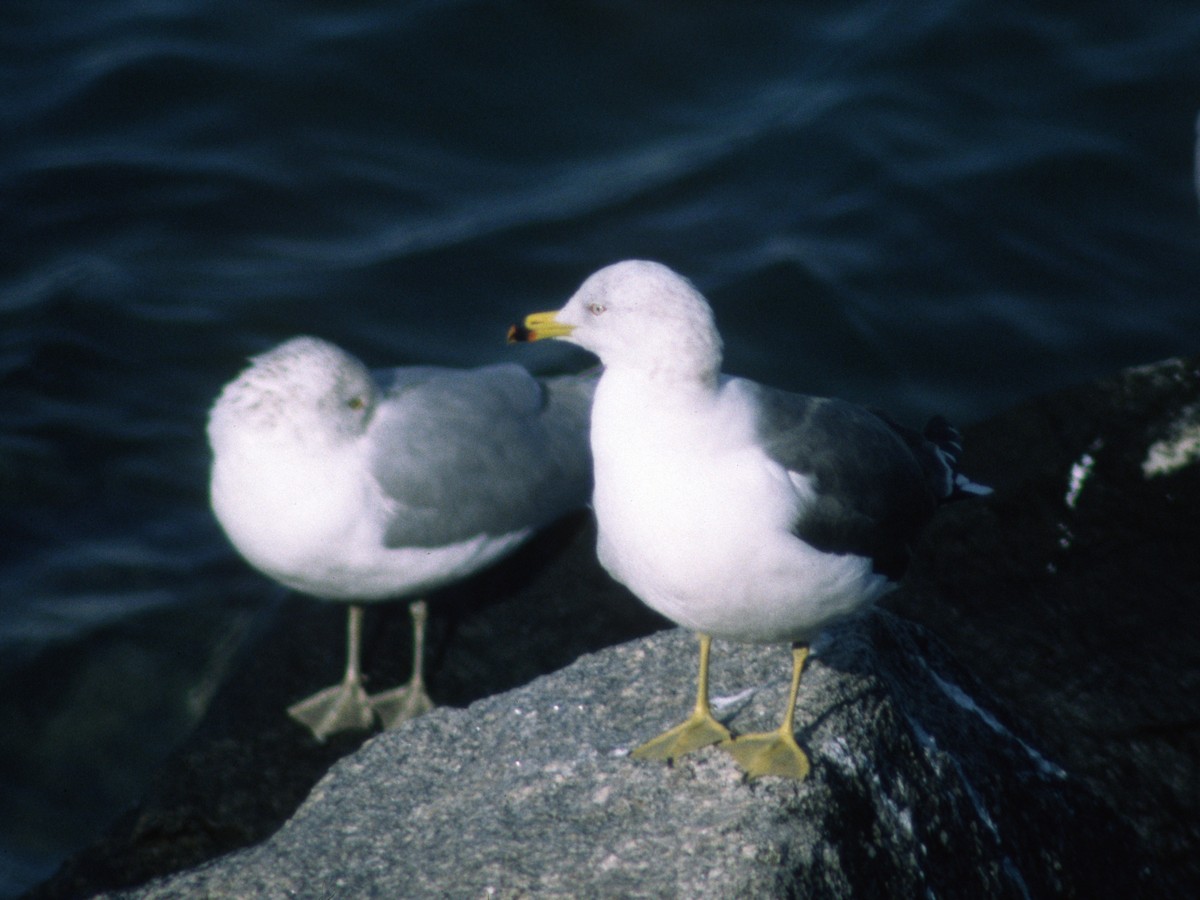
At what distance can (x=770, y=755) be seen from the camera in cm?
384

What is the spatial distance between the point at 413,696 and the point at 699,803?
8.99 ft

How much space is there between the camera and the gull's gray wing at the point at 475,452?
20.3ft

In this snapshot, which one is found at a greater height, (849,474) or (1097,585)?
(849,474)

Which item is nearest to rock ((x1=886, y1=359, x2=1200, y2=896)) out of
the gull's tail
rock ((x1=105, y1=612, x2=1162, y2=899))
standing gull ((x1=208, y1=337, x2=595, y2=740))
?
rock ((x1=105, y1=612, x2=1162, y2=899))

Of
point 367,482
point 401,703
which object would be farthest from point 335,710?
point 367,482

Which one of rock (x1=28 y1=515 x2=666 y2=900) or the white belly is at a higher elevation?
the white belly

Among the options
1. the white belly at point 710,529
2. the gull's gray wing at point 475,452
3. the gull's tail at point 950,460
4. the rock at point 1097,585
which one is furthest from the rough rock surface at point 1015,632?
the gull's tail at point 950,460

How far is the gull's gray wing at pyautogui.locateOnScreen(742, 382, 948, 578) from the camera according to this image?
4016mm

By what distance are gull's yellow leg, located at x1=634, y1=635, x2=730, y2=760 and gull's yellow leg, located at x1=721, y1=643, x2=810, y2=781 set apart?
7 centimetres

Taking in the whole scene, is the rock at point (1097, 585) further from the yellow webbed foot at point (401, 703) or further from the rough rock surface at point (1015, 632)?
the yellow webbed foot at point (401, 703)

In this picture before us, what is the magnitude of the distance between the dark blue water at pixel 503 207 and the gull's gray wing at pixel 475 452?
5.90 feet

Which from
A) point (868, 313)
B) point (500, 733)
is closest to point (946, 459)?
point (500, 733)

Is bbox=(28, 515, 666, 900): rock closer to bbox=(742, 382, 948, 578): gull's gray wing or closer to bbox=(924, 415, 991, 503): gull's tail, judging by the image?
bbox=(924, 415, 991, 503): gull's tail

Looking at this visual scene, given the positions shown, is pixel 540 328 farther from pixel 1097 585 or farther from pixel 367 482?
pixel 1097 585
